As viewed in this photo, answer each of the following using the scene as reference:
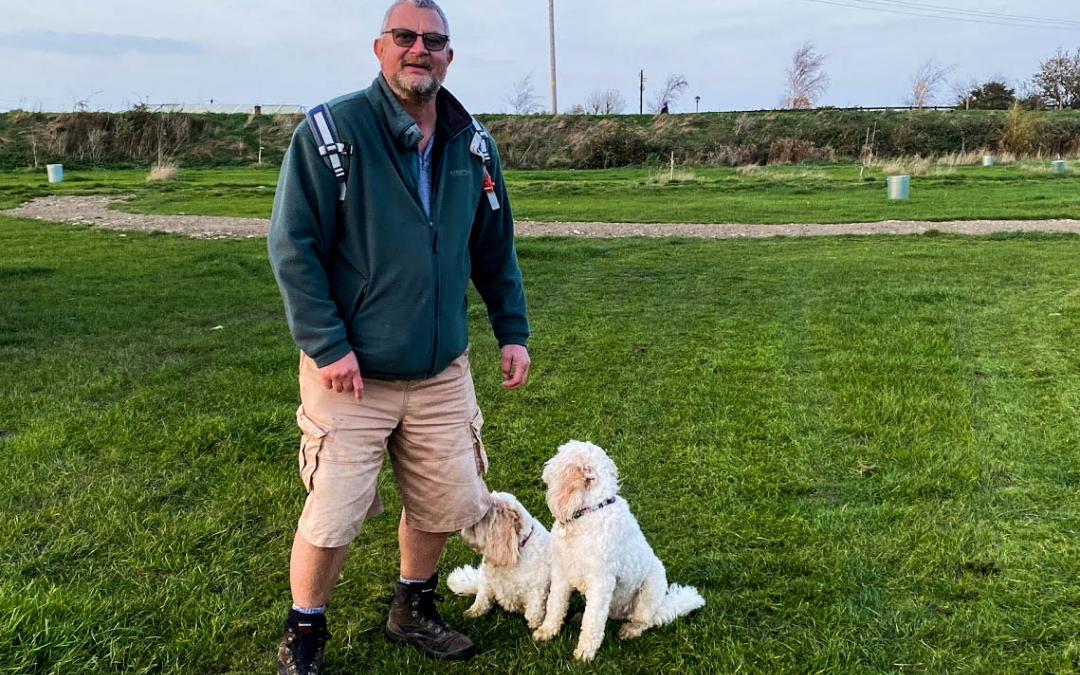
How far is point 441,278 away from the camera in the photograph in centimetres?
275

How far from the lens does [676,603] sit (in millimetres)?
3291

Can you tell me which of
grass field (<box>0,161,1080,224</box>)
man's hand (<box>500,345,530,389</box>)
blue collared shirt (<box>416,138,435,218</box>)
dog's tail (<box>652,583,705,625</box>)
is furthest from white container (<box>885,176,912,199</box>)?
blue collared shirt (<box>416,138,435,218</box>)

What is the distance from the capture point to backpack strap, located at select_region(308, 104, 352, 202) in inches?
99.9

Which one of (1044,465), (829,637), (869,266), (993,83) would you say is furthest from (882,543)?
(993,83)

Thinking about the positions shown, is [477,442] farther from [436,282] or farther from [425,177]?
[425,177]

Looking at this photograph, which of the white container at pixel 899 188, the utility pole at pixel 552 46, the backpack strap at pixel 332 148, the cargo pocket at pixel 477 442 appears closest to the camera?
the backpack strap at pixel 332 148

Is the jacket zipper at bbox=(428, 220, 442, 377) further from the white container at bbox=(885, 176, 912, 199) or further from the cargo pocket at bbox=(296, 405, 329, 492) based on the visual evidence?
the white container at bbox=(885, 176, 912, 199)

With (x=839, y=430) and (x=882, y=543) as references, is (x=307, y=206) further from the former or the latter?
(x=839, y=430)

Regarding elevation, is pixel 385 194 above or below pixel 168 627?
above

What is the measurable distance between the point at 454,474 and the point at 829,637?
5.16ft

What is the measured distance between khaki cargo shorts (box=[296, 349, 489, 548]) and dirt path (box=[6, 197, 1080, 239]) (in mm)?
12921

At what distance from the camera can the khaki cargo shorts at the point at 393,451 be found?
2.71m

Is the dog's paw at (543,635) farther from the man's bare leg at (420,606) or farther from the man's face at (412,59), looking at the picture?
the man's face at (412,59)

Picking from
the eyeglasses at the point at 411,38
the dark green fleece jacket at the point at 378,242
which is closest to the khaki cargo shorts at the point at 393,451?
the dark green fleece jacket at the point at 378,242
